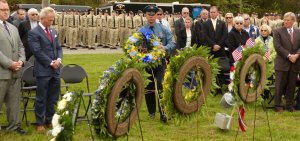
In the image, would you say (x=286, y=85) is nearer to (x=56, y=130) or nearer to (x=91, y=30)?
(x=56, y=130)

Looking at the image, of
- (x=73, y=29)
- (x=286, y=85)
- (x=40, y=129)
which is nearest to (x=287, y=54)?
(x=286, y=85)

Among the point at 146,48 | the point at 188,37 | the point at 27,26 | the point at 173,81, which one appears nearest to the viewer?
the point at 173,81

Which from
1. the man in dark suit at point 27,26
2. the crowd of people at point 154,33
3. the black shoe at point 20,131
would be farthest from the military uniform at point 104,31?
the black shoe at point 20,131

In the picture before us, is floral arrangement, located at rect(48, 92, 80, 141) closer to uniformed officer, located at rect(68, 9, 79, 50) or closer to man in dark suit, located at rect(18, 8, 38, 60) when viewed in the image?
man in dark suit, located at rect(18, 8, 38, 60)

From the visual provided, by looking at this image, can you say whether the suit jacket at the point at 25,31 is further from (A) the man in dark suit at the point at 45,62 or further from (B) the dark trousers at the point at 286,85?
(B) the dark trousers at the point at 286,85

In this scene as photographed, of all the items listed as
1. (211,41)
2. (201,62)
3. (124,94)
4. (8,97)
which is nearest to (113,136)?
(124,94)

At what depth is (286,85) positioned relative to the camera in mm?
10477

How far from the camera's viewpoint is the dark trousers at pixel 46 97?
8.09 meters

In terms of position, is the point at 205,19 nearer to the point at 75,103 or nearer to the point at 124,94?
the point at 124,94

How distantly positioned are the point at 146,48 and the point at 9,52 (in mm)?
2364

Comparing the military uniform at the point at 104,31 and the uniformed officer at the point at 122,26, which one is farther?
the uniformed officer at the point at 122,26

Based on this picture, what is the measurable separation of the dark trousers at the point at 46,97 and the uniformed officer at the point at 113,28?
57.1ft

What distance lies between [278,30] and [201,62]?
12.8ft


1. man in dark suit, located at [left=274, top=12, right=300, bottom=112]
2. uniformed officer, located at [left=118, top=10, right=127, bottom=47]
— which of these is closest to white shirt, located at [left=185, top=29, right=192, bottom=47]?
man in dark suit, located at [left=274, top=12, right=300, bottom=112]
